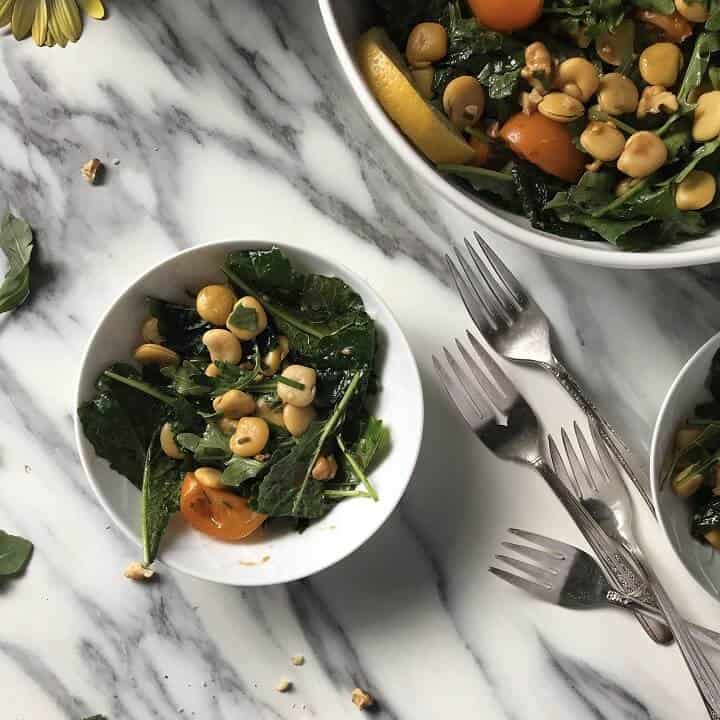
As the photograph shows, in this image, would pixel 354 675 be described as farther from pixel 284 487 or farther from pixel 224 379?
pixel 224 379

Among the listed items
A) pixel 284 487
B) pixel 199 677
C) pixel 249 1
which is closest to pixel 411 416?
pixel 284 487

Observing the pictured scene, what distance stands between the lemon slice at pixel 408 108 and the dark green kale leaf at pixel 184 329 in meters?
0.35

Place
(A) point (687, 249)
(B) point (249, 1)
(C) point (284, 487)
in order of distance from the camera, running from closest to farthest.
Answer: (A) point (687, 249), (C) point (284, 487), (B) point (249, 1)

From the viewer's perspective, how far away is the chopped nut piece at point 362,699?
4.04 feet

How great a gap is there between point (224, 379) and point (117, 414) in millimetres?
124

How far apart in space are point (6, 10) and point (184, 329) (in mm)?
408

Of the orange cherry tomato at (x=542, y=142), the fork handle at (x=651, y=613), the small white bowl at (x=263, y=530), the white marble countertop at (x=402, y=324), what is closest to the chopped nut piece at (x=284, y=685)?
the white marble countertop at (x=402, y=324)

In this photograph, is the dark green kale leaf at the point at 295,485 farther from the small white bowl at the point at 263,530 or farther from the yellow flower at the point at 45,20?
the yellow flower at the point at 45,20

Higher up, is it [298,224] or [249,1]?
[249,1]

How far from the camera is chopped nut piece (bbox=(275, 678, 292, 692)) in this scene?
1.25 metres

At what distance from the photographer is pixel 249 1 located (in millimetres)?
1260

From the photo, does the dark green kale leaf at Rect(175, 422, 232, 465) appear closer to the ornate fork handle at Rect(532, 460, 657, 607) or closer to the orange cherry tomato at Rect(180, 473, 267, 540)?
the orange cherry tomato at Rect(180, 473, 267, 540)

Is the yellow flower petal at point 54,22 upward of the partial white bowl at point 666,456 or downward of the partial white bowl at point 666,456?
upward

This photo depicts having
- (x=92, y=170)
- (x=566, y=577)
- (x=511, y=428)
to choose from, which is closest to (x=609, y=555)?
(x=566, y=577)
